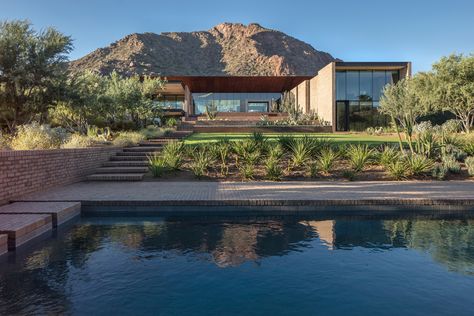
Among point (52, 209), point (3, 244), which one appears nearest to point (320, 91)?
point (52, 209)

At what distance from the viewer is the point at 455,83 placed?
23.7m

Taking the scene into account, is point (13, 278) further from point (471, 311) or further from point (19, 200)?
point (471, 311)

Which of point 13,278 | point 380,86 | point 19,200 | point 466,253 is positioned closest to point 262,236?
point 466,253

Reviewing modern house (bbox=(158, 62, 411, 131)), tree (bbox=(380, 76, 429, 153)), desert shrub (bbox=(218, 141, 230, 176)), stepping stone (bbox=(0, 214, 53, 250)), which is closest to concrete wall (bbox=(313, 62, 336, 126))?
modern house (bbox=(158, 62, 411, 131))

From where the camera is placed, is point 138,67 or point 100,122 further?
point 138,67

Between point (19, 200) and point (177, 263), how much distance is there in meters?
5.39

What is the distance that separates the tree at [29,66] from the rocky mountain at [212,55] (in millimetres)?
69434

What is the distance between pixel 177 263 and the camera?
5773mm

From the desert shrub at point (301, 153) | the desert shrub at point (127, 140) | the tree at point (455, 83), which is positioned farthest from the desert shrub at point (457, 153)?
the desert shrub at point (127, 140)

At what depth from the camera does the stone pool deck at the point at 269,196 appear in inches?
354

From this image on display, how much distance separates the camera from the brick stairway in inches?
521

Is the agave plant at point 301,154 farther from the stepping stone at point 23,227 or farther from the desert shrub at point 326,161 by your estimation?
the stepping stone at point 23,227

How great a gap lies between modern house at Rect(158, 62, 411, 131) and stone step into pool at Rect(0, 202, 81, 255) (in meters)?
24.9

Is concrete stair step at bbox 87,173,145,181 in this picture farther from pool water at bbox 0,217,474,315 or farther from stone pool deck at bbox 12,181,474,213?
pool water at bbox 0,217,474,315
